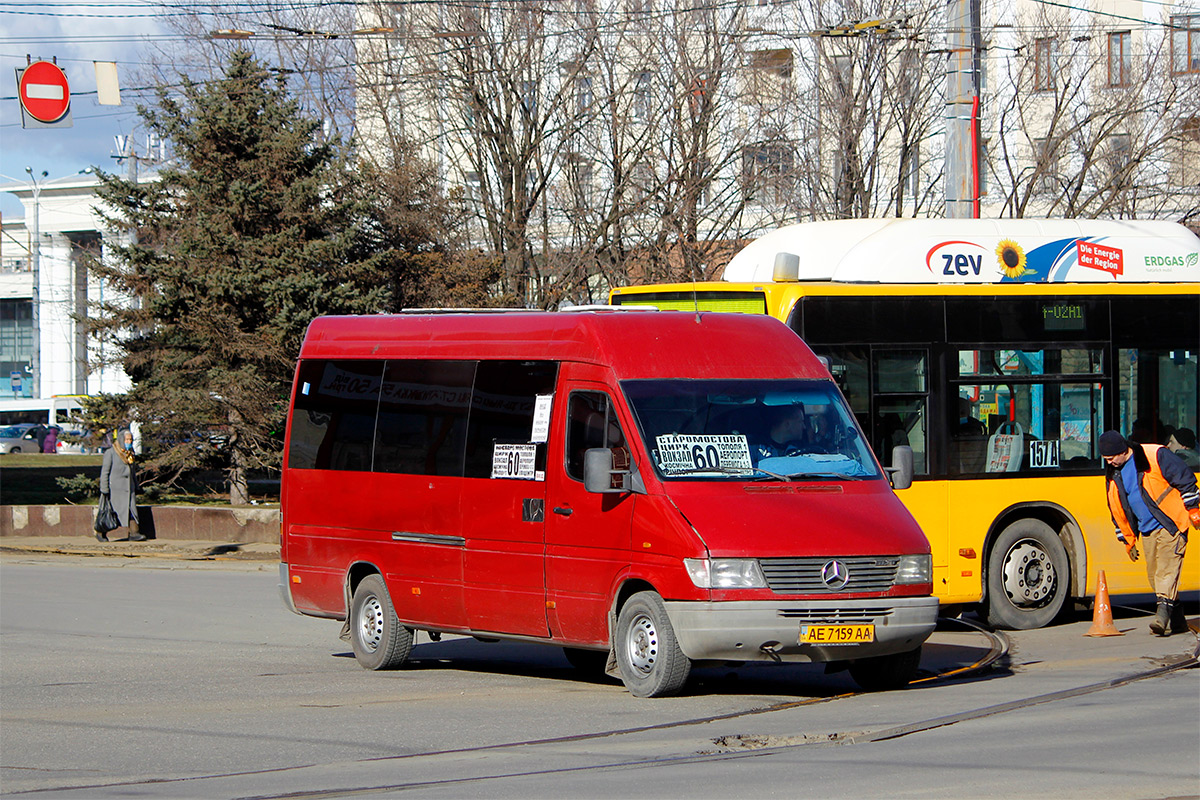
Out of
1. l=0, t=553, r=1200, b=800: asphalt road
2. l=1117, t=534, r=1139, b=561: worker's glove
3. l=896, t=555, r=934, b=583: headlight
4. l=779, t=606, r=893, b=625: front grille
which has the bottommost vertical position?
l=0, t=553, r=1200, b=800: asphalt road

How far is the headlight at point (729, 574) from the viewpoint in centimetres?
929

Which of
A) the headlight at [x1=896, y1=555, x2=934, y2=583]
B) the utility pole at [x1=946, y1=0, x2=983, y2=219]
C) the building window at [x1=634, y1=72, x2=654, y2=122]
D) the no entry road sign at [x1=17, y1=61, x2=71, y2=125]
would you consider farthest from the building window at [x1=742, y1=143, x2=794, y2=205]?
the headlight at [x1=896, y1=555, x2=934, y2=583]

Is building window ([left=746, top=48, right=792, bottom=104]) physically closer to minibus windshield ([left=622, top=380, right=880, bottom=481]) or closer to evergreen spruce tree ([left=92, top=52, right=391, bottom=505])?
evergreen spruce tree ([left=92, top=52, right=391, bottom=505])

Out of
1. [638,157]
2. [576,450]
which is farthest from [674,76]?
[576,450]

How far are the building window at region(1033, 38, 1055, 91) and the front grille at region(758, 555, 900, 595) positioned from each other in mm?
26489

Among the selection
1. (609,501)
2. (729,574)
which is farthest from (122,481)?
(729,574)

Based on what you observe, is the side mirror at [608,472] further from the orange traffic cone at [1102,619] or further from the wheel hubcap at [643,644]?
the orange traffic cone at [1102,619]

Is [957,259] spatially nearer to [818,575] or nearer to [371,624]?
[818,575]

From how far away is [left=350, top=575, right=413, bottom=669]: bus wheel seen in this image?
11742 mm

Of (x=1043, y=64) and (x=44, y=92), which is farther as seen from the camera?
(x=1043, y=64)

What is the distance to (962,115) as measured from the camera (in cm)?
1952

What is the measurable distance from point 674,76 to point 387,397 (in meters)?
21.5

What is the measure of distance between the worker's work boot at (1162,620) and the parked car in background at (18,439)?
240ft

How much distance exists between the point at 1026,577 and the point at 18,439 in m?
73.7
